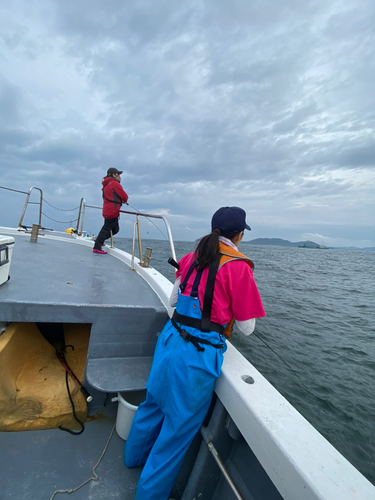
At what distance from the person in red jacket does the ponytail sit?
10.8ft

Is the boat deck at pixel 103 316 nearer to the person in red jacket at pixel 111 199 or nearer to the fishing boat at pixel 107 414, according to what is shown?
the fishing boat at pixel 107 414

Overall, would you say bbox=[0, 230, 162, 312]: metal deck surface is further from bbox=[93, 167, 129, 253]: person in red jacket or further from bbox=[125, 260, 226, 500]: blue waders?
bbox=[93, 167, 129, 253]: person in red jacket

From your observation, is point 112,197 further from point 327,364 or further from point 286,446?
point 327,364

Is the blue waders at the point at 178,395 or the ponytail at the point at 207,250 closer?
the blue waders at the point at 178,395

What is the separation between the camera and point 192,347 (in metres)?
1.27

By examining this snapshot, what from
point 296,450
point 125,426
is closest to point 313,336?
point 125,426

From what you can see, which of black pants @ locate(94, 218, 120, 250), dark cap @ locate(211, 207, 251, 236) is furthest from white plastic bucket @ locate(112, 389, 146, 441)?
black pants @ locate(94, 218, 120, 250)

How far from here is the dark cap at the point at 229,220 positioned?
4.74 feet

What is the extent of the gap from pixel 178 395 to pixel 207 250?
2.49 ft

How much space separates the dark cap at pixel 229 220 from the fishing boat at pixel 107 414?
777 mm

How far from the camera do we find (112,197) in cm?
440

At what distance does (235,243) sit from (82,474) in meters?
1.77

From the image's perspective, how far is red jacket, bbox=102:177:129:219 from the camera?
169 inches

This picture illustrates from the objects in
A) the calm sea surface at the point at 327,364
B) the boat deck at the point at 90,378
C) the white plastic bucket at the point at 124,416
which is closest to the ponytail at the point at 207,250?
the boat deck at the point at 90,378
